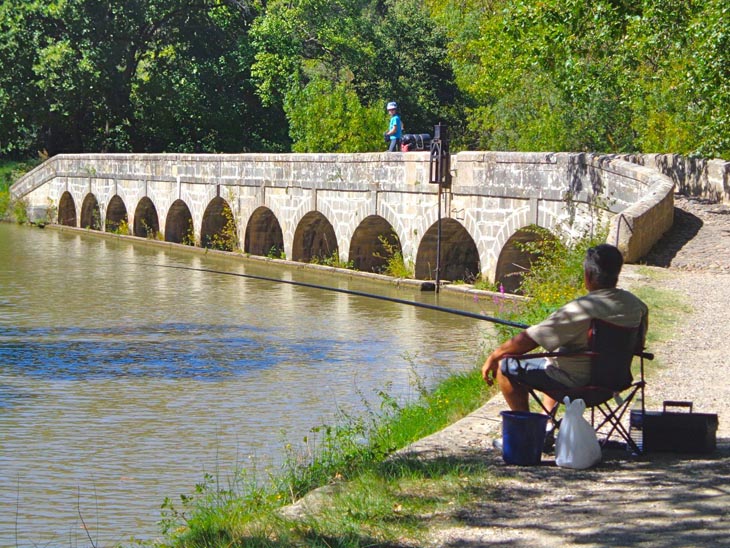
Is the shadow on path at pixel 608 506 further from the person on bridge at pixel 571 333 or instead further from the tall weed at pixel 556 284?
the tall weed at pixel 556 284

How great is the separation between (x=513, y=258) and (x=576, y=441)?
12978 millimetres

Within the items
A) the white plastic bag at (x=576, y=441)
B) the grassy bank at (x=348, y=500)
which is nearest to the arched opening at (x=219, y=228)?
the grassy bank at (x=348, y=500)

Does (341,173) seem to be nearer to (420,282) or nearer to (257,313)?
(420,282)

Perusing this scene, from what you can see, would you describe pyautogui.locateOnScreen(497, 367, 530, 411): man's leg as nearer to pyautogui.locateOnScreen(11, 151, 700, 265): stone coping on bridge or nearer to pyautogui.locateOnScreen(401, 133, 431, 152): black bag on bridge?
pyautogui.locateOnScreen(11, 151, 700, 265): stone coping on bridge

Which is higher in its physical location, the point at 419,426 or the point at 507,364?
the point at 507,364

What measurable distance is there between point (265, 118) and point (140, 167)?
10.8m

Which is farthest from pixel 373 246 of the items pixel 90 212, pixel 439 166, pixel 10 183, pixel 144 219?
pixel 10 183

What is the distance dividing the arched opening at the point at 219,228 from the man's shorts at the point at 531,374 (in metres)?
20.5

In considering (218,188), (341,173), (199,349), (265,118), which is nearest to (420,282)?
(341,173)

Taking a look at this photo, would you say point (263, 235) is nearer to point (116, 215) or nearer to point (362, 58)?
point (116, 215)

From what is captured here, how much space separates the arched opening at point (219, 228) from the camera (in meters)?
26.8

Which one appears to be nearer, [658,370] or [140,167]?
[658,370]

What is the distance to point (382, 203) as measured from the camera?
21.2 metres

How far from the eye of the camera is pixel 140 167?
30844 mm
